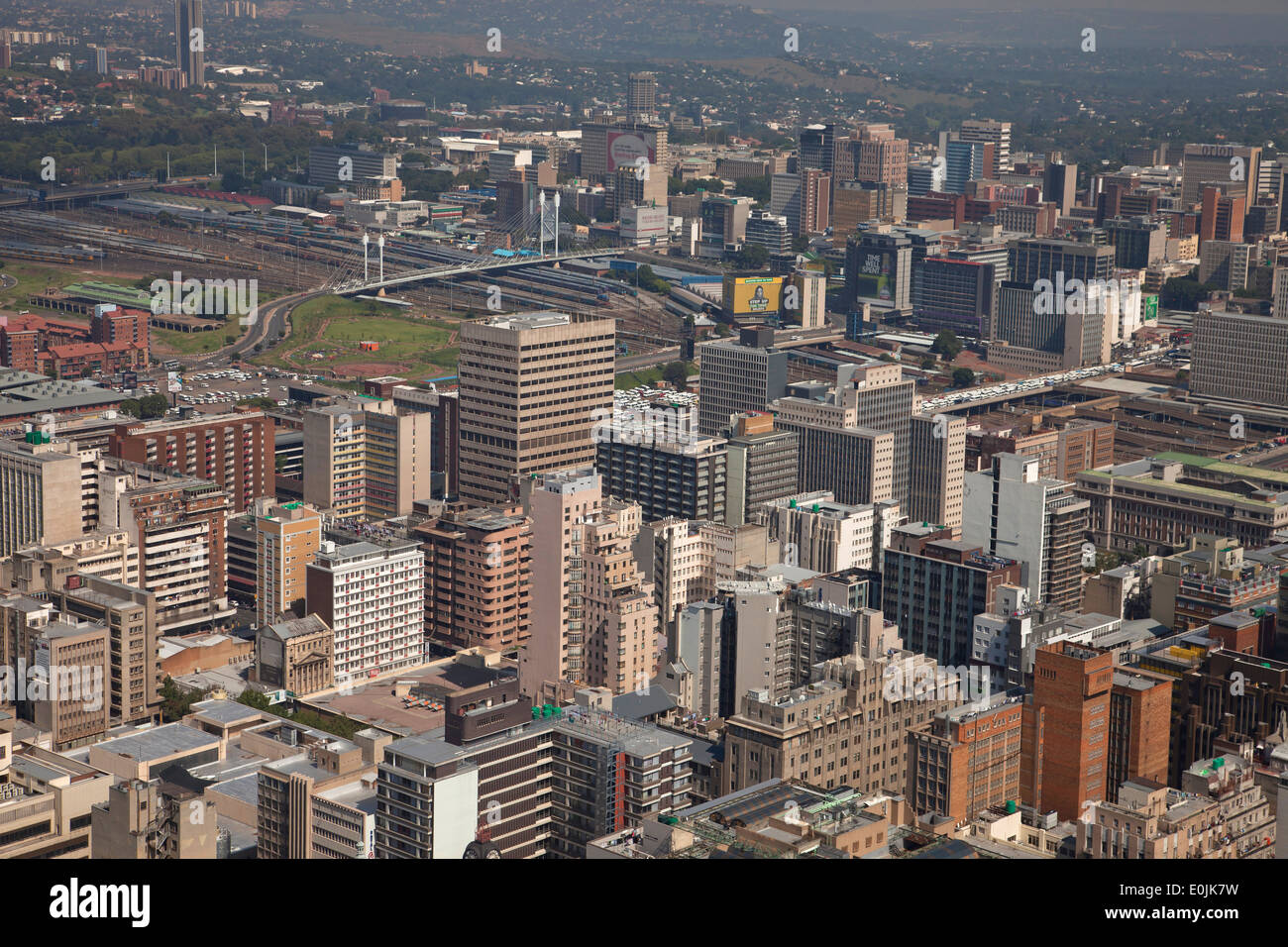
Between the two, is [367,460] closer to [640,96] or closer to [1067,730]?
[1067,730]

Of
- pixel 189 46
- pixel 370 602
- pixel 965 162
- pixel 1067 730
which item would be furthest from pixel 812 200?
pixel 1067 730

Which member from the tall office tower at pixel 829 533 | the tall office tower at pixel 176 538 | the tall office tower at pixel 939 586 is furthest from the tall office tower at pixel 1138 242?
the tall office tower at pixel 176 538

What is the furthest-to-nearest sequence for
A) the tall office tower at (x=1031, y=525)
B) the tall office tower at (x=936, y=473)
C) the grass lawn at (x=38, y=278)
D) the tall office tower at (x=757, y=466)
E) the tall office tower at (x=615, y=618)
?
the grass lawn at (x=38, y=278) → the tall office tower at (x=936, y=473) → the tall office tower at (x=757, y=466) → the tall office tower at (x=1031, y=525) → the tall office tower at (x=615, y=618)

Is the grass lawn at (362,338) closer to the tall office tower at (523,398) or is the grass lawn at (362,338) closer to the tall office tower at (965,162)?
the tall office tower at (523,398)

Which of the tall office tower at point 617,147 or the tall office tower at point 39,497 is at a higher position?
the tall office tower at point 617,147

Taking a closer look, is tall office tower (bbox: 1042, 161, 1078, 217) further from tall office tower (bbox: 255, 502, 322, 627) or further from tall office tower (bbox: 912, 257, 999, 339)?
tall office tower (bbox: 255, 502, 322, 627)

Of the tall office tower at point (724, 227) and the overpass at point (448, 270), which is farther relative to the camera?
the tall office tower at point (724, 227)

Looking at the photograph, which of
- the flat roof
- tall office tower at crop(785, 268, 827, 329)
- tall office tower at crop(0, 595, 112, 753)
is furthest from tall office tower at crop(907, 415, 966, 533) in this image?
tall office tower at crop(785, 268, 827, 329)
